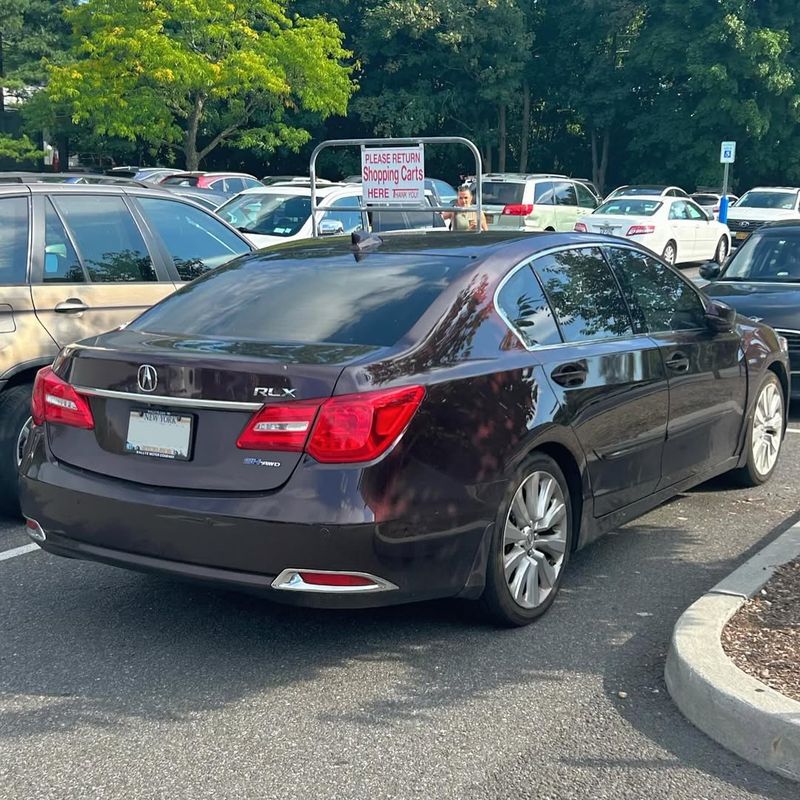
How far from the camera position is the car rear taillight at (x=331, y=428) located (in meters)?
3.95

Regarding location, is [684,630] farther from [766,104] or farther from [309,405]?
[766,104]

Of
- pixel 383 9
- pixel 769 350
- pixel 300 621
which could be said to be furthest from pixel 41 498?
pixel 383 9

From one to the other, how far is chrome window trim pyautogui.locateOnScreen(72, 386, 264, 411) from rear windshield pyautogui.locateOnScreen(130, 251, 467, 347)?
481mm

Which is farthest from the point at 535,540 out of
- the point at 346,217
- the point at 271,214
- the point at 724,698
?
the point at 271,214

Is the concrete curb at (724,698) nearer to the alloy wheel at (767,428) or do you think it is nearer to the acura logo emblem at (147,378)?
the acura logo emblem at (147,378)

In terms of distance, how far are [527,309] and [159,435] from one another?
67.0 inches

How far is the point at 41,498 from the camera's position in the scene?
450 cm

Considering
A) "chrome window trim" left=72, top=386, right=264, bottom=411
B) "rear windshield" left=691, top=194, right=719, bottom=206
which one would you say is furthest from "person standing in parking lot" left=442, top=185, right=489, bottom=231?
"rear windshield" left=691, top=194, right=719, bottom=206

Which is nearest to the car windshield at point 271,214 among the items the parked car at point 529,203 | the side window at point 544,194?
the parked car at point 529,203

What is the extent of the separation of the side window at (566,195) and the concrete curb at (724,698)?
726 inches

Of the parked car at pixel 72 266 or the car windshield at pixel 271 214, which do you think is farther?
the car windshield at pixel 271 214

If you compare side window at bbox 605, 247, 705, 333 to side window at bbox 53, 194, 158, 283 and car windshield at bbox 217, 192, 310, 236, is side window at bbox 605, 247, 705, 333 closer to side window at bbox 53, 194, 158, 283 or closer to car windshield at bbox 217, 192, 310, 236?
side window at bbox 53, 194, 158, 283

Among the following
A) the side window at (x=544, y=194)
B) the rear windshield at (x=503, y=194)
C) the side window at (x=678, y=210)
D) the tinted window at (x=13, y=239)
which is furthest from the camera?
the side window at (x=678, y=210)

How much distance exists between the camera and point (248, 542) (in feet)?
13.0
